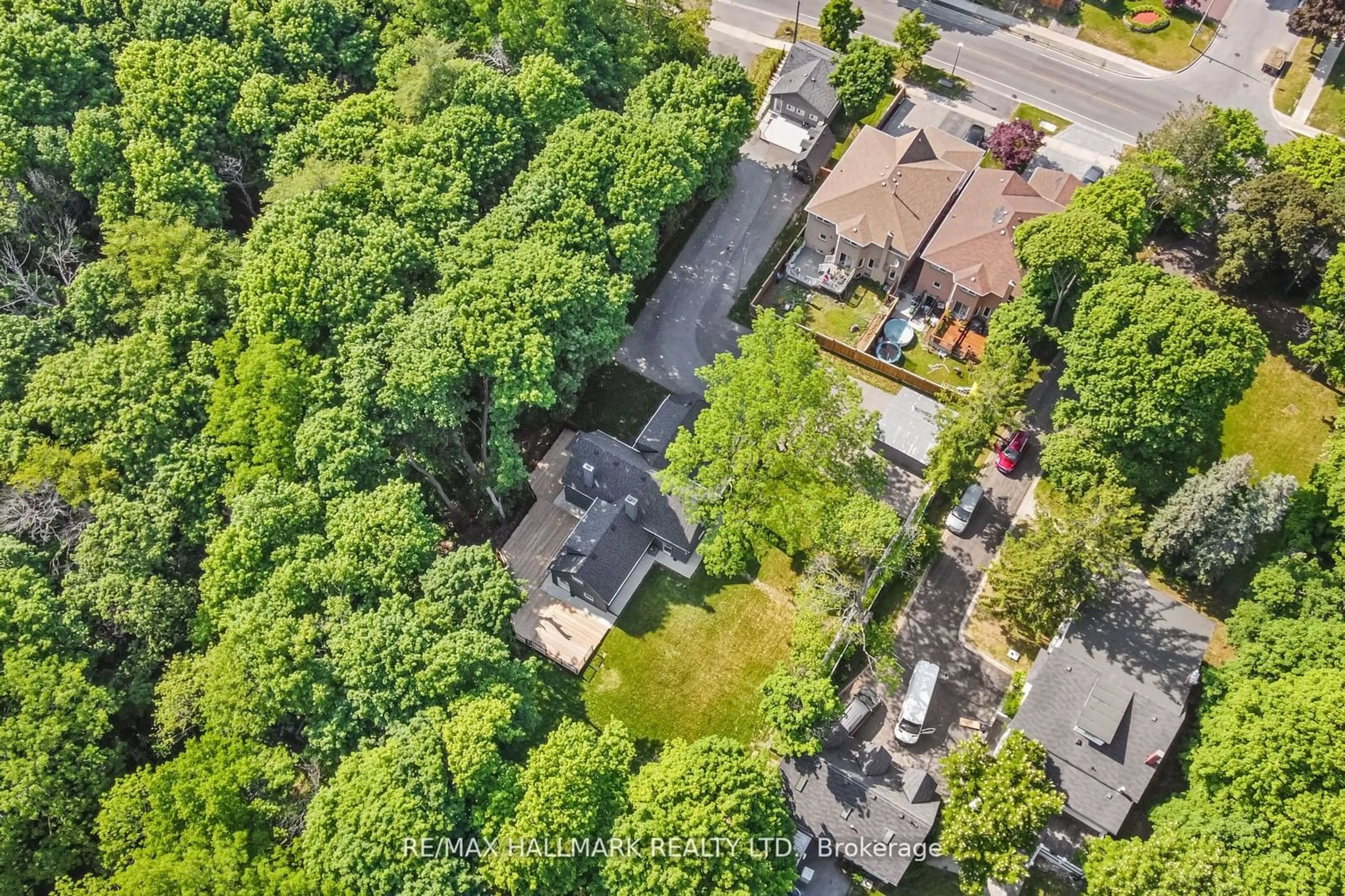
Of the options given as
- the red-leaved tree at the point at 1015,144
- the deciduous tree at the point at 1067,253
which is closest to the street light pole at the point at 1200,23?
the red-leaved tree at the point at 1015,144

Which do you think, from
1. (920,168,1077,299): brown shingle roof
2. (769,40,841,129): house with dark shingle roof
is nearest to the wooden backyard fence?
(920,168,1077,299): brown shingle roof

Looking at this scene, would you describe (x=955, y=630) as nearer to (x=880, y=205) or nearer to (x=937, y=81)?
(x=880, y=205)

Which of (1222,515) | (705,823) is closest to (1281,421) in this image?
(1222,515)

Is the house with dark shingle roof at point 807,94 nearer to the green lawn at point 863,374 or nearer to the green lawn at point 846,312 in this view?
the green lawn at point 846,312

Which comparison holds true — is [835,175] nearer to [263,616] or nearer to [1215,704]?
[1215,704]

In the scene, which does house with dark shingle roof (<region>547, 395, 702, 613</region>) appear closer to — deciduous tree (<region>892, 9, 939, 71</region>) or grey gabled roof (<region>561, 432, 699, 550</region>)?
grey gabled roof (<region>561, 432, 699, 550</region>)

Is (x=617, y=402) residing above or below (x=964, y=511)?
below
